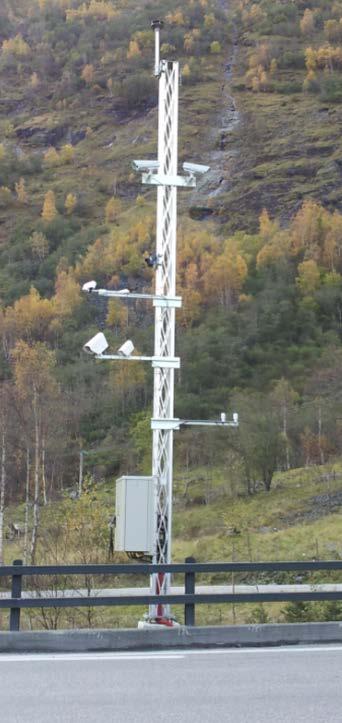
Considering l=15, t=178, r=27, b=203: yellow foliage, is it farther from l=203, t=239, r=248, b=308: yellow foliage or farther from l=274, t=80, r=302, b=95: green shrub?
l=203, t=239, r=248, b=308: yellow foliage

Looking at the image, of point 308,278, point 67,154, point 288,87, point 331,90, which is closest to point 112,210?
point 67,154

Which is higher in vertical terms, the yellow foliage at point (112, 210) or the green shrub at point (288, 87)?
the green shrub at point (288, 87)

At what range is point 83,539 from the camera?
22781mm

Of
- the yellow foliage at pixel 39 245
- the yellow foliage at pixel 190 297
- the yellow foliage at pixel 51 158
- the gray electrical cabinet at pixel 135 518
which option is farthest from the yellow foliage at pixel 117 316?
the gray electrical cabinet at pixel 135 518

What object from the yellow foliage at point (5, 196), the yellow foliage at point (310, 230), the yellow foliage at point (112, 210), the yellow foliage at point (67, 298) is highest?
the yellow foliage at point (5, 196)

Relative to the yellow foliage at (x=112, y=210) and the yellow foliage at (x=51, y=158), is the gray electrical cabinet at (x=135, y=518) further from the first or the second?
the yellow foliage at (x=51, y=158)

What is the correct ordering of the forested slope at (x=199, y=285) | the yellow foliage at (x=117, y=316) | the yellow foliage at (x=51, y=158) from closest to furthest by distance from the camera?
the forested slope at (x=199, y=285), the yellow foliage at (x=117, y=316), the yellow foliage at (x=51, y=158)

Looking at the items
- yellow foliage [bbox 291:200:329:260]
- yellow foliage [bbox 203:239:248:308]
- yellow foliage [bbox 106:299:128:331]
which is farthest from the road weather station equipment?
yellow foliage [bbox 291:200:329:260]


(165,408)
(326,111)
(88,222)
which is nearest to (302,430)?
(165,408)

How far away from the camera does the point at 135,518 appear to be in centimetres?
1416

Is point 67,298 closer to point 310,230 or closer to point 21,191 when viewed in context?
point 310,230

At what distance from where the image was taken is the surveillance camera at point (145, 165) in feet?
52.0

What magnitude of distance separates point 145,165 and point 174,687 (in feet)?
31.0

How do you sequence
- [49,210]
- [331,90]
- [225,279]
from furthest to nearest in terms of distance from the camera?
[331,90] → [49,210] → [225,279]
